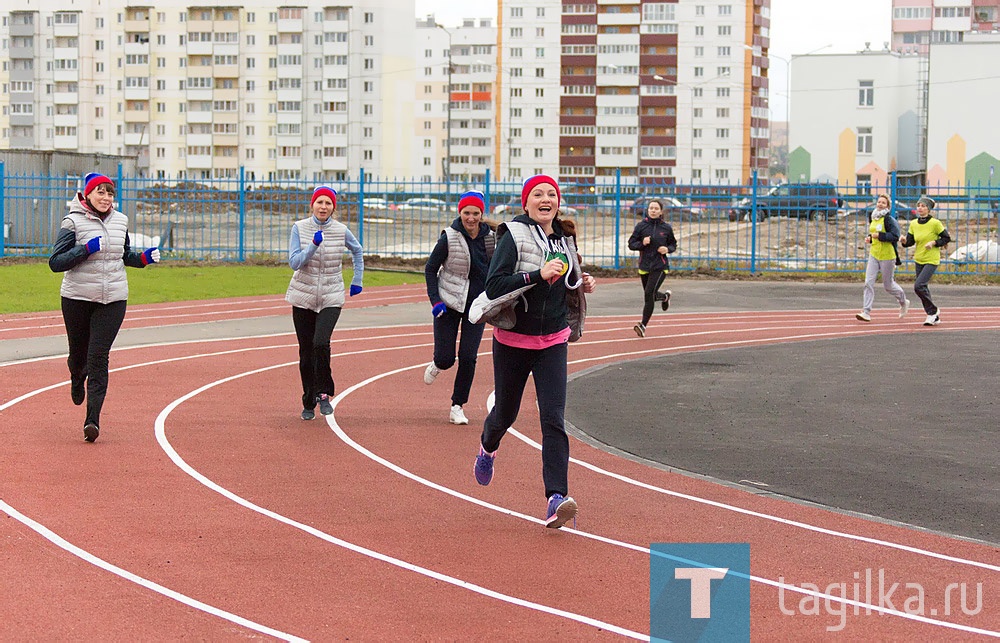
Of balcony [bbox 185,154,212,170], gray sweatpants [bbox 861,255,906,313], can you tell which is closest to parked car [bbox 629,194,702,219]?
gray sweatpants [bbox 861,255,906,313]

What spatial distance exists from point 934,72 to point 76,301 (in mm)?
66174

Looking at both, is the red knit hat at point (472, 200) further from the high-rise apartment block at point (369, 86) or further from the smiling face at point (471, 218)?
the high-rise apartment block at point (369, 86)

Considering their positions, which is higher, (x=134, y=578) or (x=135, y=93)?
(x=135, y=93)

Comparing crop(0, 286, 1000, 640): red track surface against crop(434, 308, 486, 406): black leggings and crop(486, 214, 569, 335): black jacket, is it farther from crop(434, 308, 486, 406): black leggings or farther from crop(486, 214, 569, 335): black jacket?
crop(486, 214, 569, 335): black jacket

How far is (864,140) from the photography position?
72688mm

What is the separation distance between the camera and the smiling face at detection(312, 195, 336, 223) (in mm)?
10742

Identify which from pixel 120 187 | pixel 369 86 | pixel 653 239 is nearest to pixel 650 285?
pixel 653 239

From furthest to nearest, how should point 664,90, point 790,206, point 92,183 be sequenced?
point 664,90, point 790,206, point 92,183

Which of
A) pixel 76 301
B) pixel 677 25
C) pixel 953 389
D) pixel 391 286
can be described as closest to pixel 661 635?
pixel 76 301

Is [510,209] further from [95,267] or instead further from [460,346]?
[95,267]

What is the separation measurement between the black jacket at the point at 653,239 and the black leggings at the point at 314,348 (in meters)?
7.06

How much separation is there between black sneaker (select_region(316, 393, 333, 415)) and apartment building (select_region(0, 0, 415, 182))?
89.2 meters

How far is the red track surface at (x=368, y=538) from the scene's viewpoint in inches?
221

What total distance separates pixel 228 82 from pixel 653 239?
91494mm
